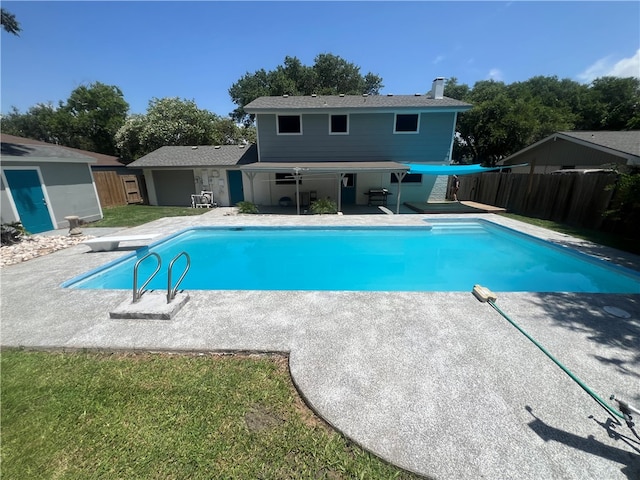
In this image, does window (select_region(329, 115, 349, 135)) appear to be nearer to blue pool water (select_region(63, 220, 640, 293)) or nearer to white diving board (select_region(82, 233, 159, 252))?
blue pool water (select_region(63, 220, 640, 293))

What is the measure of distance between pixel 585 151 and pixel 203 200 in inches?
902

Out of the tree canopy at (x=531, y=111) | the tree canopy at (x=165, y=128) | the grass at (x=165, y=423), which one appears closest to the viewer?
the grass at (x=165, y=423)

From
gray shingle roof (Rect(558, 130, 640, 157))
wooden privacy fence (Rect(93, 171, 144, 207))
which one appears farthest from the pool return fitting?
wooden privacy fence (Rect(93, 171, 144, 207))

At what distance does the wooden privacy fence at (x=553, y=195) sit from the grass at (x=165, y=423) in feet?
37.9

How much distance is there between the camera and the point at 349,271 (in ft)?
25.3

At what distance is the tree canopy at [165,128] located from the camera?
22.6 metres

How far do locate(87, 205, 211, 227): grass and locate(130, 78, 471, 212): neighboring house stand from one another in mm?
2368

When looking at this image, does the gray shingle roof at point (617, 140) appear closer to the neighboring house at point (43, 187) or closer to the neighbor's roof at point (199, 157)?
the neighbor's roof at point (199, 157)

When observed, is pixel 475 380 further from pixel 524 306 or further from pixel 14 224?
pixel 14 224

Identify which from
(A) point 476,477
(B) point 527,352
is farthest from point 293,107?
(A) point 476,477

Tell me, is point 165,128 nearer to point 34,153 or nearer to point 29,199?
point 34,153

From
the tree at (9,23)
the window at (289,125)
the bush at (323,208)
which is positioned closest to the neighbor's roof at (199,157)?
the window at (289,125)

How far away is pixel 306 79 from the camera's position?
3084 cm

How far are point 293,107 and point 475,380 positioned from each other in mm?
14166
